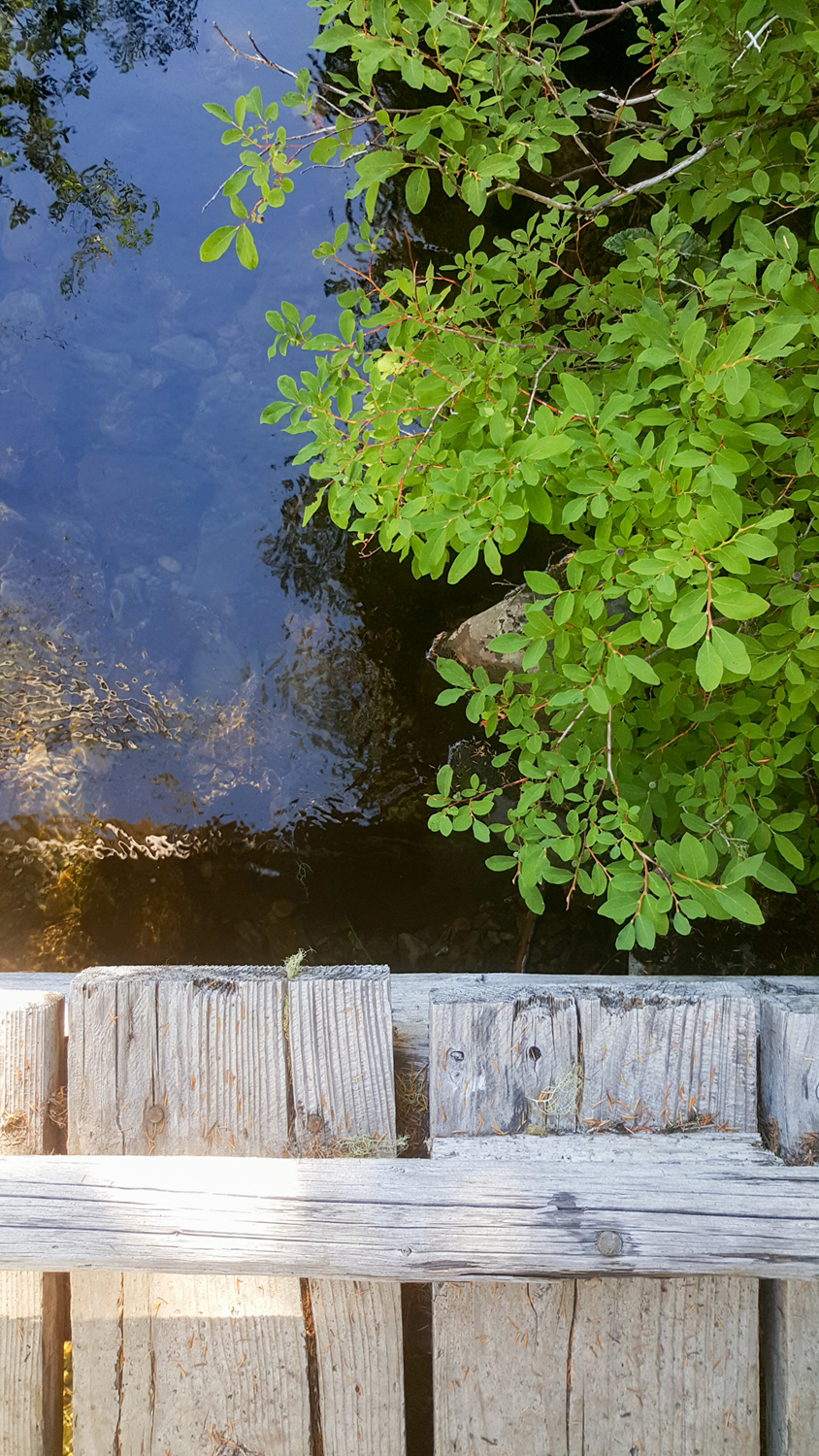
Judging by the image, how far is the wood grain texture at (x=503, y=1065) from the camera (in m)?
1.78

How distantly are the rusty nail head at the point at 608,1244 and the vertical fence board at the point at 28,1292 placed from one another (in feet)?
4.42

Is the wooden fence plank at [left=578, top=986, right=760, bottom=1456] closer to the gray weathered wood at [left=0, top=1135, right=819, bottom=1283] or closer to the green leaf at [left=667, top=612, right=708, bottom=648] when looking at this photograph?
the gray weathered wood at [left=0, top=1135, right=819, bottom=1283]

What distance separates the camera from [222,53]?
3.67m

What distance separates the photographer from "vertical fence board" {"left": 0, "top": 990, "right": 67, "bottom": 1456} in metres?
1.88

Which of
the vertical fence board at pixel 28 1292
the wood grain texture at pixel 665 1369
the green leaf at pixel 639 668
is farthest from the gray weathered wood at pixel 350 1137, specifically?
the green leaf at pixel 639 668

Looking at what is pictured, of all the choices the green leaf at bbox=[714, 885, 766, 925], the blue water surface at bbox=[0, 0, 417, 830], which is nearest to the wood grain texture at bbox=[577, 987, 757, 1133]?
the green leaf at bbox=[714, 885, 766, 925]

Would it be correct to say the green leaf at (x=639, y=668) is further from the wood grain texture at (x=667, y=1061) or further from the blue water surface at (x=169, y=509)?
the blue water surface at (x=169, y=509)

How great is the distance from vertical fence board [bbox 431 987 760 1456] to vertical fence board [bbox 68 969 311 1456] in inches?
15.3

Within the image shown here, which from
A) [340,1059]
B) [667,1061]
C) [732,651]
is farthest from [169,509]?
[667,1061]

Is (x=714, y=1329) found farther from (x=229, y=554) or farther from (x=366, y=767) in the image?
(x=229, y=554)

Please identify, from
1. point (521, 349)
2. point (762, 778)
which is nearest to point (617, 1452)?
point (762, 778)

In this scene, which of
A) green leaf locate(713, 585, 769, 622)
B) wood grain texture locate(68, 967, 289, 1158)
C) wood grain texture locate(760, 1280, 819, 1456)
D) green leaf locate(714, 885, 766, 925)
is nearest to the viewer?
green leaf locate(713, 585, 769, 622)

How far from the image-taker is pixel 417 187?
1791 millimetres

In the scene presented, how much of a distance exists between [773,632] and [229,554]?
105 inches
